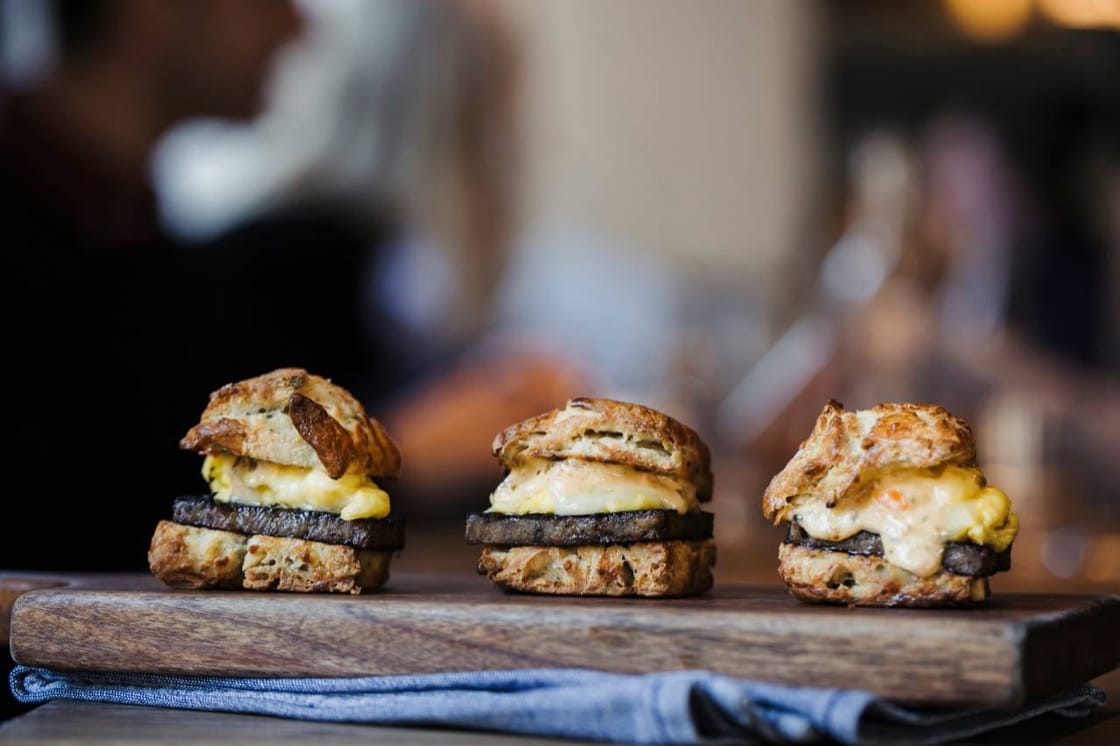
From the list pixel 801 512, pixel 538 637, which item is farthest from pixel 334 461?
pixel 801 512

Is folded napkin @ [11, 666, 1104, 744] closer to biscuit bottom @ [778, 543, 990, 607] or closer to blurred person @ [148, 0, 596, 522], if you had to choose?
biscuit bottom @ [778, 543, 990, 607]

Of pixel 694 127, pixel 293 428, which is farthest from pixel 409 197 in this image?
pixel 293 428

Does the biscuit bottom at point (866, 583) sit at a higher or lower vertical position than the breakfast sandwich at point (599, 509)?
lower

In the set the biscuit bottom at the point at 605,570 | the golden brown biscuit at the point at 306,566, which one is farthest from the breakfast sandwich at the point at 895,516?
the golden brown biscuit at the point at 306,566

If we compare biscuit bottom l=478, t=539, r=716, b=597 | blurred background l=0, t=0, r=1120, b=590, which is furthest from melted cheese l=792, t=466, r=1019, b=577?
blurred background l=0, t=0, r=1120, b=590

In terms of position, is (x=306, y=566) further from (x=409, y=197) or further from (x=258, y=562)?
(x=409, y=197)

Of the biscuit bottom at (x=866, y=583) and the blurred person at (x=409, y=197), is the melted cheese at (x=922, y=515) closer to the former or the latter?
the biscuit bottom at (x=866, y=583)
